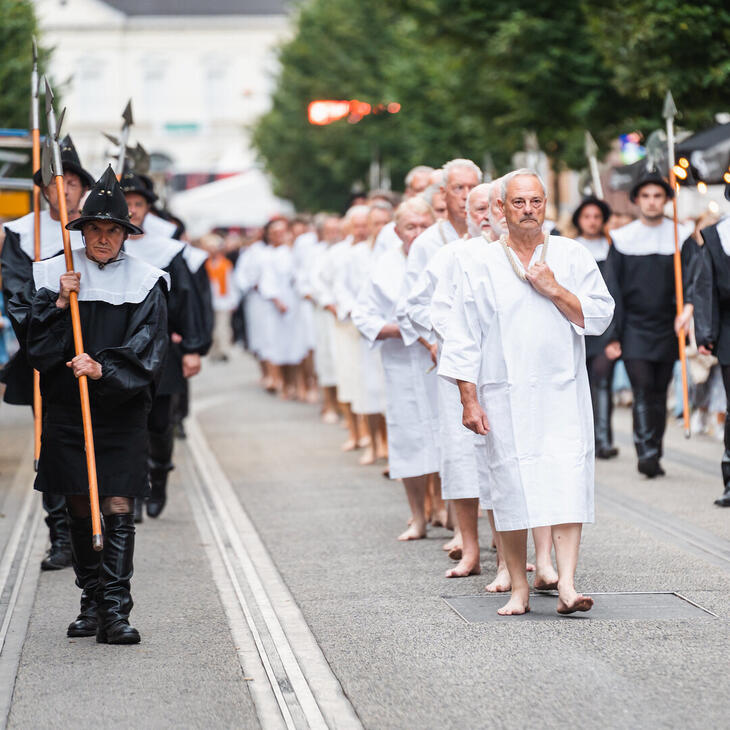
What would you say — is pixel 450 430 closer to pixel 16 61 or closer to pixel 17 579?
pixel 17 579

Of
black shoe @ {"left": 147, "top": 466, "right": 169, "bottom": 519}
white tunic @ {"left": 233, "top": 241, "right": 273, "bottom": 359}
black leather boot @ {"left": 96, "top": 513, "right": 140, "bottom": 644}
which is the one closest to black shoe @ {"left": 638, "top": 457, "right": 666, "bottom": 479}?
black shoe @ {"left": 147, "top": 466, "right": 169, "bottom": 519}

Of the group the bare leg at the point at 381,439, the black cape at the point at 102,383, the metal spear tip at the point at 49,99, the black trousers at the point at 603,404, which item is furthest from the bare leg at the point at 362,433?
the black cape at the point at 102,383

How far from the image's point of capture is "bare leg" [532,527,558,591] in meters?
7.35

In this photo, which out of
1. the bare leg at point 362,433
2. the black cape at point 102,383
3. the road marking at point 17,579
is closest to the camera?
the road marking at point 17,579

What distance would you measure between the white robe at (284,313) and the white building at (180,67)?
254 ft

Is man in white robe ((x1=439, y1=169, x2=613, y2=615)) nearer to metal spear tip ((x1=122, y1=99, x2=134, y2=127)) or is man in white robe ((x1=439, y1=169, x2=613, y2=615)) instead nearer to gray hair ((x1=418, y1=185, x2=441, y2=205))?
gray hair ((x1=418, y1=185, x2=441, y2=205))

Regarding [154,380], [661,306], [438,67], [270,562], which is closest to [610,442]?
[661,306]

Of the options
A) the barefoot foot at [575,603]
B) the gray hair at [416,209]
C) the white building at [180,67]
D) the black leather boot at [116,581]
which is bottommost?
the barefoot foot at [575,603]

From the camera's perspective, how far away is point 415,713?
5727 mm

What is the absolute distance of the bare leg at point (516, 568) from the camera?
727 centimetres

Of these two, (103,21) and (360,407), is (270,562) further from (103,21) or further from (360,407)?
(103,21)

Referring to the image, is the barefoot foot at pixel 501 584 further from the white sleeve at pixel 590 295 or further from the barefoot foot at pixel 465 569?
the white sleeve at pixel 590 295

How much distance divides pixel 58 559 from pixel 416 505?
2.03m

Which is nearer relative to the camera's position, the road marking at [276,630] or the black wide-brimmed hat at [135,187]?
the road marking at [276,630]
